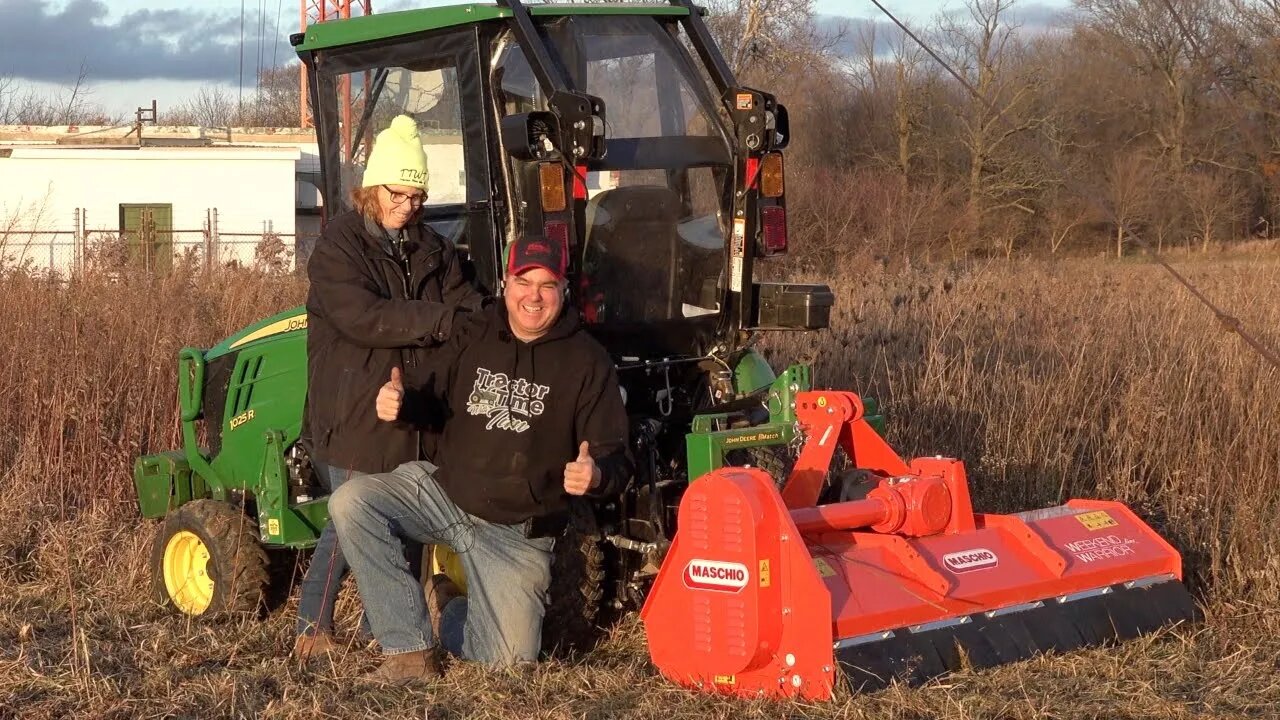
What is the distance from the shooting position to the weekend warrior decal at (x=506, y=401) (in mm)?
4684

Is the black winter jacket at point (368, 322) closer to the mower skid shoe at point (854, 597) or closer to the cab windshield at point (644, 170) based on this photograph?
the cab windshield at point (644, 170)

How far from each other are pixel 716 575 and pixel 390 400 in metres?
Answer: 1.12

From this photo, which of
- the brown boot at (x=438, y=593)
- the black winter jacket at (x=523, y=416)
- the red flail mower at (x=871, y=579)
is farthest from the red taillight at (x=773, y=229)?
the brown boot at (x=438, y=593)

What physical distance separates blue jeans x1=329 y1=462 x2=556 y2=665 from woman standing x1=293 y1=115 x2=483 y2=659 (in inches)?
8.3

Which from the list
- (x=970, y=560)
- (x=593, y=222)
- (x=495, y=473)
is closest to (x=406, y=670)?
(x=495, y=473)

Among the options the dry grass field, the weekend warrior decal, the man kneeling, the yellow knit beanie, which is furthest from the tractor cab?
the dry grass field

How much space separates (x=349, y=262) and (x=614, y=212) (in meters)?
0.97

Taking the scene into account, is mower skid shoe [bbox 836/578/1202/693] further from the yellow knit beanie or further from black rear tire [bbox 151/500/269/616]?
black rear tire [bbox 151/500/269/616]

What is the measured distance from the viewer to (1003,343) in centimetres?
868

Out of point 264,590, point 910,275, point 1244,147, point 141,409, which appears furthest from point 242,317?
point 1244,147

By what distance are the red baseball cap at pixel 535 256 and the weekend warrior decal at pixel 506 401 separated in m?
0.36

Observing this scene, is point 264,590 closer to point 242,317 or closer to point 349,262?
point 349,262

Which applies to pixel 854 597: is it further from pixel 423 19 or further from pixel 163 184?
pixel 163 184

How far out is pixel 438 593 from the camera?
17.3 feet
